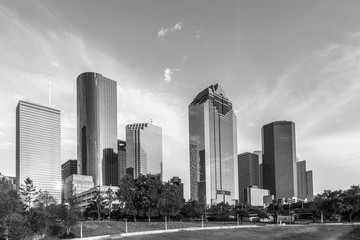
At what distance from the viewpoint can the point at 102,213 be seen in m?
146

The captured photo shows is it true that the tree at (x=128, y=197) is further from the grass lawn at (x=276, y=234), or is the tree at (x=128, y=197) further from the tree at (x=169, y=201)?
the grass lawn at (x=276, y=234)

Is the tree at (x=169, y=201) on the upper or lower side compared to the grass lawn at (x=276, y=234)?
upper

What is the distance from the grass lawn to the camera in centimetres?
7588

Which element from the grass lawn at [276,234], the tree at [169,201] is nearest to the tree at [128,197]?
the tree at [169,201]

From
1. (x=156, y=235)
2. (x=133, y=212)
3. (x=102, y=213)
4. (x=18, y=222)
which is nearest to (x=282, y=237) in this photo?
(x=156, y=235)

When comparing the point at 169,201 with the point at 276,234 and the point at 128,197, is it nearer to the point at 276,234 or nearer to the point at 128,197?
the point at 128,197

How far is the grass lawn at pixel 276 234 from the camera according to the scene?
75.9 m

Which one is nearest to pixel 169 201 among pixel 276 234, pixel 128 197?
pixel 128 197

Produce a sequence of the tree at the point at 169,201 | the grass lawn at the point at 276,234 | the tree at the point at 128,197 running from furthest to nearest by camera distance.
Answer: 1. the tree at the point at 169,201
2. the tree at the point at 128,197
3. the grass lawn at the point at 276,234

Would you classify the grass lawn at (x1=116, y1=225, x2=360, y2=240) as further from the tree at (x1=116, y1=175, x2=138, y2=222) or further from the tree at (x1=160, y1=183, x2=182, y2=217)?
the tree at (x1=116, y1=175, x2=138, y2=222)

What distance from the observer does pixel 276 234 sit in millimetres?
87938

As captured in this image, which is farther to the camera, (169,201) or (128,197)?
(169,201)

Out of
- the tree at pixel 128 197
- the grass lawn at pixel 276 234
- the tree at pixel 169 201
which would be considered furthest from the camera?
the tree at pixel 169 201

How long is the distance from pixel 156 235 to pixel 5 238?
30.8 m
